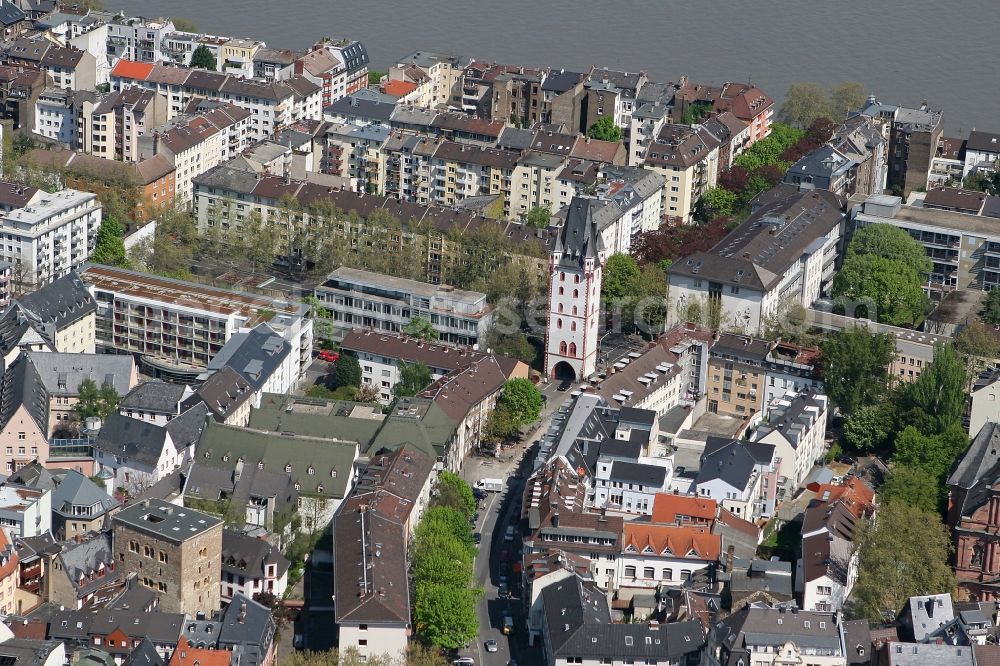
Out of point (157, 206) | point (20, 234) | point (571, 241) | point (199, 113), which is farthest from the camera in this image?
point (199, 113)

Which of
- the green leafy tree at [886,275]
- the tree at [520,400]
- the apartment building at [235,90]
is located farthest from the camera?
the apartment building at [235,90]

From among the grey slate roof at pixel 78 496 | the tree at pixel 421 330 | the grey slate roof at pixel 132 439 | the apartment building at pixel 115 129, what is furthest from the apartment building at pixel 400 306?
the apartment building at pixel 115 129

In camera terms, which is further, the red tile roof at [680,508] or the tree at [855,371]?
the tree at [855,371]

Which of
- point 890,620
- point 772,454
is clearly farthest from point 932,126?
point 890,620

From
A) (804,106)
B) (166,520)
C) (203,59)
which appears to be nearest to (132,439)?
(166,520)

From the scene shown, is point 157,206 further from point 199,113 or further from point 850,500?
point 850,500

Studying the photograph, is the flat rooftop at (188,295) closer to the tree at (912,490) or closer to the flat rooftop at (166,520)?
the flat rooftop at (166,520)
